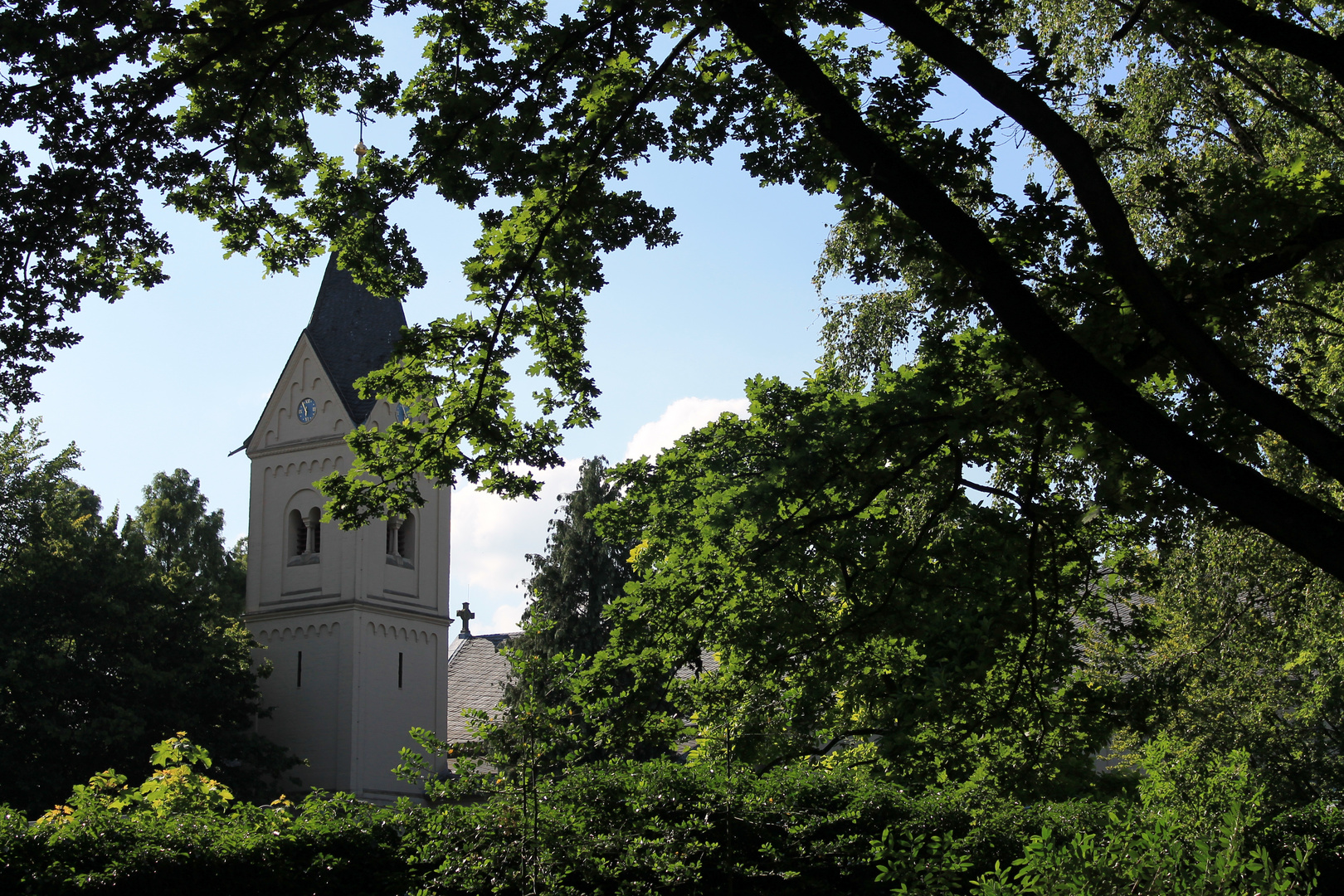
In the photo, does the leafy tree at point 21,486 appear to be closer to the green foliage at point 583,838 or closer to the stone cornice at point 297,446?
the stone cornice at point 297,446

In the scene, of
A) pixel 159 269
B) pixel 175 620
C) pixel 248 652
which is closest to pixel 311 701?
pixel 248 652

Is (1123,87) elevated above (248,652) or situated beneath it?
elevated above

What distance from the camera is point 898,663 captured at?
11.3 m

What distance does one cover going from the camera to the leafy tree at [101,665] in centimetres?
2738

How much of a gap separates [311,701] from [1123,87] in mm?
28342

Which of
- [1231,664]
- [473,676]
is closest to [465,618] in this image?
[473,676]

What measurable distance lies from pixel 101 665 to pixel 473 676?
14.8 metres

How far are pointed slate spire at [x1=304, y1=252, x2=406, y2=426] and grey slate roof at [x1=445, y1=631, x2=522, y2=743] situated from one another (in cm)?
962

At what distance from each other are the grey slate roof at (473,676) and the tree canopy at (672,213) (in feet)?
101

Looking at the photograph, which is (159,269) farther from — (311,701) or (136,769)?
(311,701)

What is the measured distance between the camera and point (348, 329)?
123 ft

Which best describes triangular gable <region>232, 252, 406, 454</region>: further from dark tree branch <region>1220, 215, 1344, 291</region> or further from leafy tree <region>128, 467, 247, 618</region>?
dark tree branch <region>1220, 215, 1344, 291</region>

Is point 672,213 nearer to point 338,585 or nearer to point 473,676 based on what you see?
point 338,585

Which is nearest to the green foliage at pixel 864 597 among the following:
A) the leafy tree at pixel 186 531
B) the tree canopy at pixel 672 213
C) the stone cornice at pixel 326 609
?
the tree canopy at pixel 672 213
